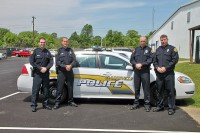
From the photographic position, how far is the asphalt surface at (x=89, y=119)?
591 cm

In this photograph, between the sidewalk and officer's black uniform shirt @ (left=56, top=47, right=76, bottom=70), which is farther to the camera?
officer's black uniform shirt @ (left=56, top=47, right=76, bottom=70)

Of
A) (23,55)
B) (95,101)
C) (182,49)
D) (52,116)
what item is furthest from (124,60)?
(23,55)

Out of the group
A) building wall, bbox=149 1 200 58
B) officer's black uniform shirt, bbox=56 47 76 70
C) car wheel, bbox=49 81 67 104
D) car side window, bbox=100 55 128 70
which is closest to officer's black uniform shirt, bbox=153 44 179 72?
car side window, bbox=100 55 128 70

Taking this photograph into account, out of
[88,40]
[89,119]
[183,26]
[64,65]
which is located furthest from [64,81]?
[88,40]

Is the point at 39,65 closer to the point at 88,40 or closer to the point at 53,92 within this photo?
the point at 53,92

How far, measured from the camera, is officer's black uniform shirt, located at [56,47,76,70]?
7.65 m

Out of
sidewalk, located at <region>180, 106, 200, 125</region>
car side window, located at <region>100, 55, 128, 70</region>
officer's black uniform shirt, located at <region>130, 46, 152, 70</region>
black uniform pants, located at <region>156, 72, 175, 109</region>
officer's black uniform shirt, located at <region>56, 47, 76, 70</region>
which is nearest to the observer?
sidewalk, located at <region>180, 106, 200, 125</region>

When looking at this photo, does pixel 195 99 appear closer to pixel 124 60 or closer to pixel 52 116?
pixel 124 60

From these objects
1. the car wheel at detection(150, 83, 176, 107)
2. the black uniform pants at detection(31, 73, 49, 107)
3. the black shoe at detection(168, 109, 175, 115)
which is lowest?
the black shoe at detection(168, 109, 175, 115)

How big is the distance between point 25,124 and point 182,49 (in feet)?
103

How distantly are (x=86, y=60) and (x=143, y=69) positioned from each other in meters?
1.64

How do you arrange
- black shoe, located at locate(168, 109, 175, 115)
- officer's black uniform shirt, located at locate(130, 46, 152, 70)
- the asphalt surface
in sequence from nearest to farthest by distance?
the asphalt surface, black shoe, located at locate(168, 109, 175, 115), officer's black uniform shirt, located at locate(130, 46, 152, 70)

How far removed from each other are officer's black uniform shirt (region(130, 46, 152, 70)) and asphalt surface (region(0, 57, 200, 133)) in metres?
1.19

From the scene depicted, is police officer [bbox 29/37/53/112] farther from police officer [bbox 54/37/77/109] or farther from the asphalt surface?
the asphalt surface
